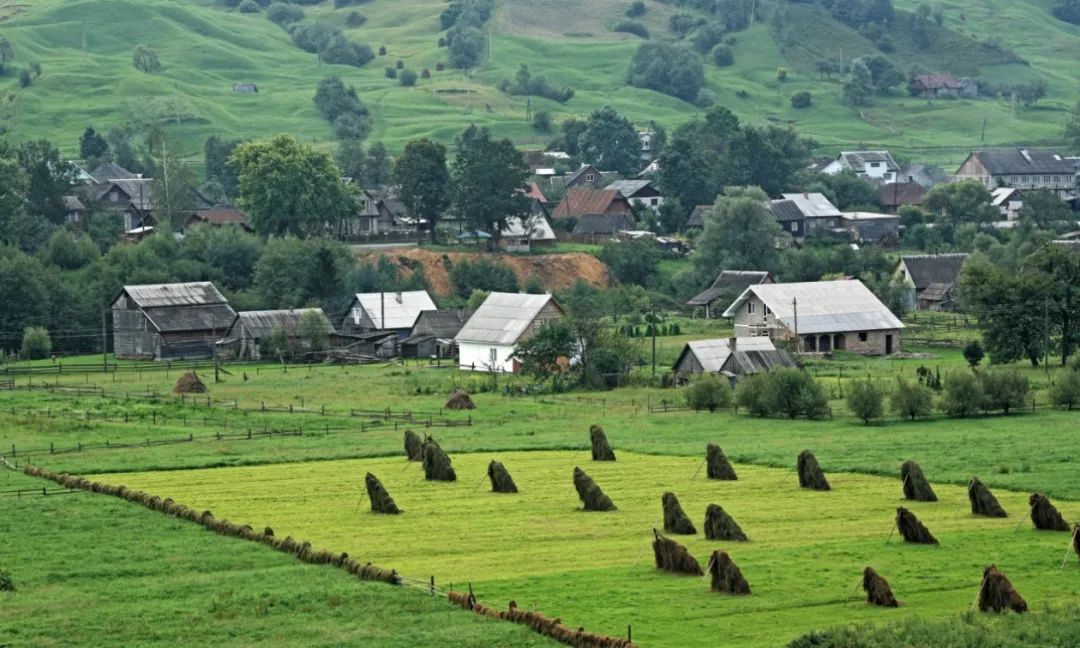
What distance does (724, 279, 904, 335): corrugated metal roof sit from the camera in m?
85.5

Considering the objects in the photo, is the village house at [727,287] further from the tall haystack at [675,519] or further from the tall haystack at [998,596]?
the tall haystack at [998,596]

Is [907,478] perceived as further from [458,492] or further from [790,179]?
[790,179]

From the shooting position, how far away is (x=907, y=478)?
44.7m

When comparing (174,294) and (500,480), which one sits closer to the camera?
(500,480)

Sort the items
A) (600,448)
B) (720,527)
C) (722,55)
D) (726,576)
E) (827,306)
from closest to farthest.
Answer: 1. (726,576)
2. (720,527)
3. (600,448)
4. (827,306)
5. (722,55)

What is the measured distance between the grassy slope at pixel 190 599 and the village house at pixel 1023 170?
112 meters

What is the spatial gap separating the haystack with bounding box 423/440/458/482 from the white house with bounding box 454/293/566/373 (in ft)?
101

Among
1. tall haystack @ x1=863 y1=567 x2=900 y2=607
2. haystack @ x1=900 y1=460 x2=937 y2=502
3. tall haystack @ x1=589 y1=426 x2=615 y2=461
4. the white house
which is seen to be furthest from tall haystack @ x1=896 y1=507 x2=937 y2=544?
the white house

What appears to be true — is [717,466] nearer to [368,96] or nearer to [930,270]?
[930,270]

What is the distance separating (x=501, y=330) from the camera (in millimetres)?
82938

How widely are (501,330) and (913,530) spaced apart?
45.4 meters

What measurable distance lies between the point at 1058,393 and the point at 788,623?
110 feet

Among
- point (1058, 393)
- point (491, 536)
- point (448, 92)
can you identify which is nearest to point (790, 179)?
point (448, 92)

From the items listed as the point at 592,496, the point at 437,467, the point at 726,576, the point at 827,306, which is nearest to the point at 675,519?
the point at 592,496
